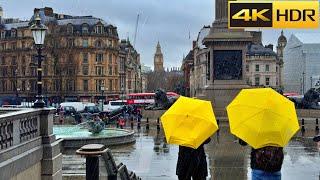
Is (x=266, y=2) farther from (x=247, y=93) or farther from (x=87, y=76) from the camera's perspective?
(x=87, y=76)

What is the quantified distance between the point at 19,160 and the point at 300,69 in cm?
12684

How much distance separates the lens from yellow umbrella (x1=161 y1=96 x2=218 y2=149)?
1099 centimetres

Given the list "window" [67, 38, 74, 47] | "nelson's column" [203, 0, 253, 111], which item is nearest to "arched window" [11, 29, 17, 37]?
"window" [67, 38, 74, 47]

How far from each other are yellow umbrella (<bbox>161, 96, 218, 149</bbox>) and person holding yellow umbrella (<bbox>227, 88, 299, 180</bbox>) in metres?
1.58

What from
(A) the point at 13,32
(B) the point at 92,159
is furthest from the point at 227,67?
(A) the point at 13,32

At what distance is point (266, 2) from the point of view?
171 ft

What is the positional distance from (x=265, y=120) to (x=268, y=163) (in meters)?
0.67

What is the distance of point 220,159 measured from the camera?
22203 millimetres

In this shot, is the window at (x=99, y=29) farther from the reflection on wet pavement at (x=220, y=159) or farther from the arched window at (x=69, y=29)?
the reflection on wet pavement at (x=220, y=159)

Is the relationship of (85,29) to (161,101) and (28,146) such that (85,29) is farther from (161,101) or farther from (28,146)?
(28,146)

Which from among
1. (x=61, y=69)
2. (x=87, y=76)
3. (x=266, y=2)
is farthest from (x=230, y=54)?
(x=87, y=76)

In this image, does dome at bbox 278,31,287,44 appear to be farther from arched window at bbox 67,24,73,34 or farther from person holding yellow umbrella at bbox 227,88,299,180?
person holding yellow umbrella at bbox 227,88,299,180

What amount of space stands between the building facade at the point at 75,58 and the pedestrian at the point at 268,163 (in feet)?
359

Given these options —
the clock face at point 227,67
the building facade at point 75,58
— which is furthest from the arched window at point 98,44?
the clock face at point 227,67
